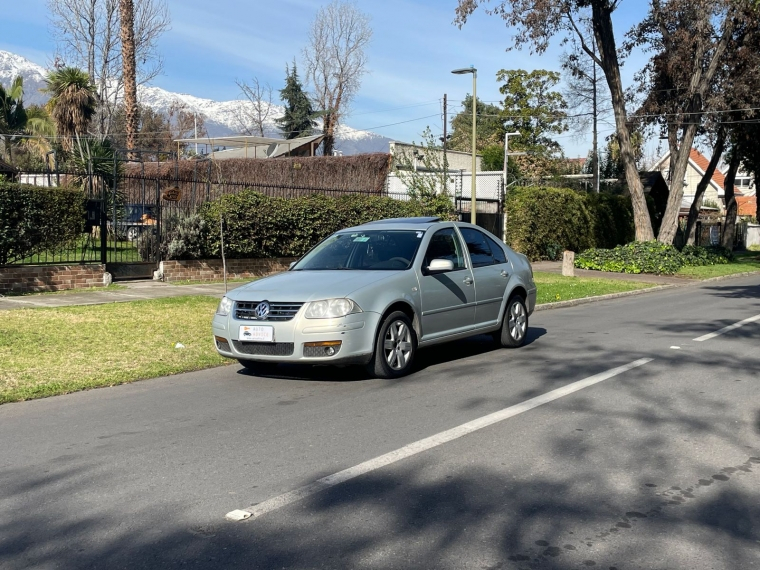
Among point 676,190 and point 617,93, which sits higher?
point 617,93

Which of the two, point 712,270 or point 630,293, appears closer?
point 630,293

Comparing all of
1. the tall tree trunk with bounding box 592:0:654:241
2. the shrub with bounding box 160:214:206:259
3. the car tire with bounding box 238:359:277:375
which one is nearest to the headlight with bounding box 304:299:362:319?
the car tire with bounding box 238:359:277:375

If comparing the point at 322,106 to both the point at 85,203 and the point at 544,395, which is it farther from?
the point at 544,395

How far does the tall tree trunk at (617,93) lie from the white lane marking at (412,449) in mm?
22845

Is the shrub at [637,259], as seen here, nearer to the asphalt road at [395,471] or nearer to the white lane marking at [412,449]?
the asphalt road at [395,471]

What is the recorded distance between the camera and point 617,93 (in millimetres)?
29609

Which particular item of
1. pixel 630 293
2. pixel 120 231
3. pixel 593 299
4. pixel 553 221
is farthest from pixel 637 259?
pixel 120 231

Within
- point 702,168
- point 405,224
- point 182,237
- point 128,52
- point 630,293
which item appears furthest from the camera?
point 702,168

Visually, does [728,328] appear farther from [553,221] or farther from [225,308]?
[553,221]

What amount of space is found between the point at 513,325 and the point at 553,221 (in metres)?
21.8

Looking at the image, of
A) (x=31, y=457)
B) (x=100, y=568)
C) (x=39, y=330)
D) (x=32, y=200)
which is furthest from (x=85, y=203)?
(x=100, y=568)

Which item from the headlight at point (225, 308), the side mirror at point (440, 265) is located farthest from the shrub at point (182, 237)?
the side mirror at point (440, 265)

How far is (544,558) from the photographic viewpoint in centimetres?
401

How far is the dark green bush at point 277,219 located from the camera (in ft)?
64.1
